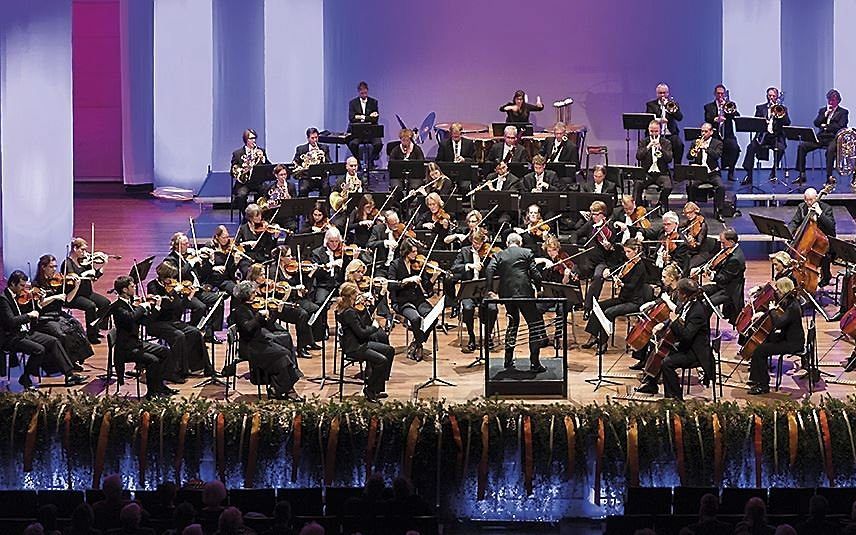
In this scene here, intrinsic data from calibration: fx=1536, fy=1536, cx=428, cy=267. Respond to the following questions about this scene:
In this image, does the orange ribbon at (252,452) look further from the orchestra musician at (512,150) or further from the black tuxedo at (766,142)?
the black tuxedo at (766,142)

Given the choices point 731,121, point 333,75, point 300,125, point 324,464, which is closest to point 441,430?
point 324,464

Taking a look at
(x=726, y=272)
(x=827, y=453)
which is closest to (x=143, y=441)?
(x=827, y=453)

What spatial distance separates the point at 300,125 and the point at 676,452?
1153 cm

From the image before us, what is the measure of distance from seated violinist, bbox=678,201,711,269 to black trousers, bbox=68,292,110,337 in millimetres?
5459

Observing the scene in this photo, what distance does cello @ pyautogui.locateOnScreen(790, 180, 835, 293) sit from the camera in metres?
13.7

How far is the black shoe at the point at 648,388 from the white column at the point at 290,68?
9952mm

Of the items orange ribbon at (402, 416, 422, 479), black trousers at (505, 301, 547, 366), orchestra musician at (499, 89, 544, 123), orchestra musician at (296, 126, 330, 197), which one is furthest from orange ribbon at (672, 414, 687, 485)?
orchestra musician at (499, 89, 544, 123)

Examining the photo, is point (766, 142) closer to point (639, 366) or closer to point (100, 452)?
point (639, 366)

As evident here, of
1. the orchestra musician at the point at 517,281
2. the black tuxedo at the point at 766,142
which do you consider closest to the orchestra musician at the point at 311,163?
the orchestra musician at the point at 517,281

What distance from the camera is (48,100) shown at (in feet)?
48.6

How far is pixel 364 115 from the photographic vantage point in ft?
66.4

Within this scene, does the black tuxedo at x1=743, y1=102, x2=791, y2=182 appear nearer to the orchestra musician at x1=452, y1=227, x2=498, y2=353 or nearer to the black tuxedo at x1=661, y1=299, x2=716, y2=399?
the orchestra musician at x1=452, y1=227, x2=498, y2=353

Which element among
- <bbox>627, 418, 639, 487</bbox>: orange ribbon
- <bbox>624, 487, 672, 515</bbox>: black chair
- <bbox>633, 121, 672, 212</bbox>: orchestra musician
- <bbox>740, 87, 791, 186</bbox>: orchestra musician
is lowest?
<bbox>624, 487, 672, 515</bbox>: black chair

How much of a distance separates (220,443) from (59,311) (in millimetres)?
2786
